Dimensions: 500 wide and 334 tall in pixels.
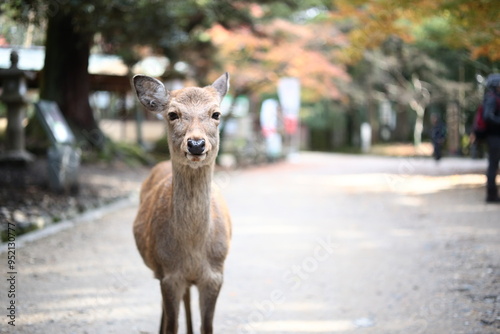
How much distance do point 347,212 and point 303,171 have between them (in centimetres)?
833

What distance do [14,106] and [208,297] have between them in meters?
8.83

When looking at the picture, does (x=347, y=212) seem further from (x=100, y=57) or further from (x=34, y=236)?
(x=100, y=57)

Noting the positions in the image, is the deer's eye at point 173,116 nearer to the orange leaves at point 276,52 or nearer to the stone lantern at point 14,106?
the stone lantern at point 14,106

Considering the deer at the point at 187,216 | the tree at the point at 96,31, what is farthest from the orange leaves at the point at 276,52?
the deer at the point at 187,216

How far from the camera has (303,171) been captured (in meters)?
18.4

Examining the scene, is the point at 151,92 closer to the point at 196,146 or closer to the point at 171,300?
the point at 196,146

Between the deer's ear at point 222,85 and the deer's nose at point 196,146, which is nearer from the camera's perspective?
the deer's nose at point 196,146

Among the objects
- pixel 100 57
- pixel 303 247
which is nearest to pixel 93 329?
pixel 303 247

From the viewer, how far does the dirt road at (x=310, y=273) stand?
4617 mm

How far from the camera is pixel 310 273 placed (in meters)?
6.25

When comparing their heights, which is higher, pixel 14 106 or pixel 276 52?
pixel 276 52

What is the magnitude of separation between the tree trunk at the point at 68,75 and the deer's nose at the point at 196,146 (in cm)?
1088

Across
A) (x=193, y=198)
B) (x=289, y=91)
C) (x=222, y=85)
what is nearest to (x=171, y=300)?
(x=193, y=198)

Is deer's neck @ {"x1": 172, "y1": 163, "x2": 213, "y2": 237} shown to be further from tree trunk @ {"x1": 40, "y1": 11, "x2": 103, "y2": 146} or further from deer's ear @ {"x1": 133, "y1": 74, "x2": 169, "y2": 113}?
tree trunk @ {"x1": 40, "y1": 11, "x2": 103, "y2": 146}
